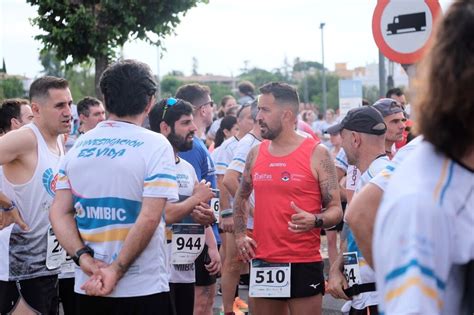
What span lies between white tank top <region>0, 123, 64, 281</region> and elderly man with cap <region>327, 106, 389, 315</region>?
2247 mm

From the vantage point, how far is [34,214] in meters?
6.40

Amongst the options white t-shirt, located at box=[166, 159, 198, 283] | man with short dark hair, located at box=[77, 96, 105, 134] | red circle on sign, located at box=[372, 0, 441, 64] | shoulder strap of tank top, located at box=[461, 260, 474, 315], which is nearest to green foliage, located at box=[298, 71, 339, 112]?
man with short dark hair, located at box=[77, 96, 105, 134]

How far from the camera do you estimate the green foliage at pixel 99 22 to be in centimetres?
1650

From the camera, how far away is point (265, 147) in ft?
21.9

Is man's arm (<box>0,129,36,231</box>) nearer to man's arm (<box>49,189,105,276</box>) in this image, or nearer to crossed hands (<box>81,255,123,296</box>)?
man's arm (<box>49,189,105,276</box>)

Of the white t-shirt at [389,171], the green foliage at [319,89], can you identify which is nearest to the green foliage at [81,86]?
the green foliage at [319,89]

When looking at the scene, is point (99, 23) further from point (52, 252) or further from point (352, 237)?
point (352, 237)

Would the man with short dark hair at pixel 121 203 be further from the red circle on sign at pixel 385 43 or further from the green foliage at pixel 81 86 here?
the green foliage at pixel 81 86

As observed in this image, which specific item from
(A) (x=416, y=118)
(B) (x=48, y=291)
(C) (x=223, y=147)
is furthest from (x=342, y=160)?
(A) (x=416, y=118)

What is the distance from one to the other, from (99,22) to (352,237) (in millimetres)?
12553

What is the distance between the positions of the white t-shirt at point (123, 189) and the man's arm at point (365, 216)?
4.75ft

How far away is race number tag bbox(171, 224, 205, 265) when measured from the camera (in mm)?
6594

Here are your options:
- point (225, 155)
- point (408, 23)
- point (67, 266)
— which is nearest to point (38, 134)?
point (67, 266)

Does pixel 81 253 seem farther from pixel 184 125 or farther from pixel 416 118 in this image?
pixel 416 118
